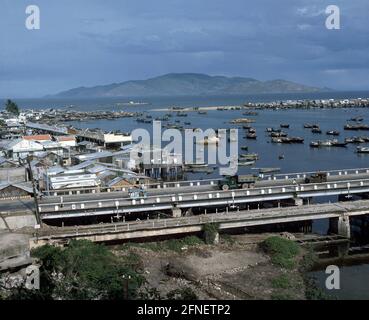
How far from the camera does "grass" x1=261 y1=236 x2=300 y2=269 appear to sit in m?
27.8

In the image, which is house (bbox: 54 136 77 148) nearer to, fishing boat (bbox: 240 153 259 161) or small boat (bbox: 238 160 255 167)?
small boat (bbox: 238 160 255 167)

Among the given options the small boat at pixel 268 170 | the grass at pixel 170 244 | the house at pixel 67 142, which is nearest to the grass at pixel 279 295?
the grass at pixel 170 244

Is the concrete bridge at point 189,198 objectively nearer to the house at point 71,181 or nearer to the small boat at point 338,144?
the house at point 71,181

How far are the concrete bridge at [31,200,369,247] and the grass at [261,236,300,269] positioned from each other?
2.57 metres

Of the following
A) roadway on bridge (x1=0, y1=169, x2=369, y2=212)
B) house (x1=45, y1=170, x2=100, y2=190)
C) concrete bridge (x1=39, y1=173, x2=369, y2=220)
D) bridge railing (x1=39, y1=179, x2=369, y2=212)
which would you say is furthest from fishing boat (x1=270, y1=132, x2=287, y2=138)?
house (x1=45, y1=170, x2=100, y2=190)

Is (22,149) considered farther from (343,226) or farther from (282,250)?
(343,226)

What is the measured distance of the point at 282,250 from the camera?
95.4ft

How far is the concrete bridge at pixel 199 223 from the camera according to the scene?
2925 cm

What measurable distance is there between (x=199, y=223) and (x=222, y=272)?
200 inches

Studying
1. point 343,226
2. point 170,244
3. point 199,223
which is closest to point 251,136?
point 343,226

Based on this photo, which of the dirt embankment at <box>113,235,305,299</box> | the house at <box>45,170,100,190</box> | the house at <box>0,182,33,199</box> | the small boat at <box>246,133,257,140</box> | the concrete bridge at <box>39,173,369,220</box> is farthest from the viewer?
the small boat at <box>246,133,257,140</box>
